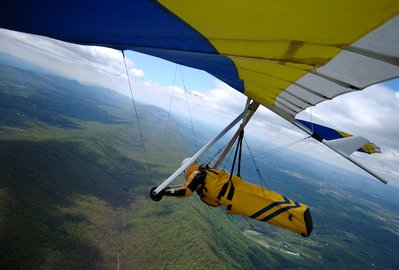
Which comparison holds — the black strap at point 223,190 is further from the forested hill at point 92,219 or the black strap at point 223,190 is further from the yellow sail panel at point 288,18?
the forested hill at point 92,219

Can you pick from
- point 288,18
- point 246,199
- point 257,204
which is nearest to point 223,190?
point 246,199

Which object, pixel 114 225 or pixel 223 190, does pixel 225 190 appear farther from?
pixel 114 225

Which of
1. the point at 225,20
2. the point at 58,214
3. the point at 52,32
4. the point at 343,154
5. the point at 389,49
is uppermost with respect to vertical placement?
the point at 389,49

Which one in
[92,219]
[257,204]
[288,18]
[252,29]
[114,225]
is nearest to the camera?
[288,18]

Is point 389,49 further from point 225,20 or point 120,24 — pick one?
point 120,24

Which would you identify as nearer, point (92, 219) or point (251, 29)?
point (251, 29)

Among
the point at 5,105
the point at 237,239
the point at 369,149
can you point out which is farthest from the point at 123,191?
the point at 5,105

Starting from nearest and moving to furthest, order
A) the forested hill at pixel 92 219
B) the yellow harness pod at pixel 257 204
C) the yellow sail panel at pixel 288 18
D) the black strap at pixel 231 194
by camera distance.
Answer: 1. the yellow sail panel at pixel 288 18
2. the yellow harness pod at pixel 257 204
3. the black strap at pixel 231 194
4. the forested hill at pixel 92 219

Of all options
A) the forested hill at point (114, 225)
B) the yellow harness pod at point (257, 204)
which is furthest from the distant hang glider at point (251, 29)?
the forested hill at point (114, 225)

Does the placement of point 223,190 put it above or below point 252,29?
below
